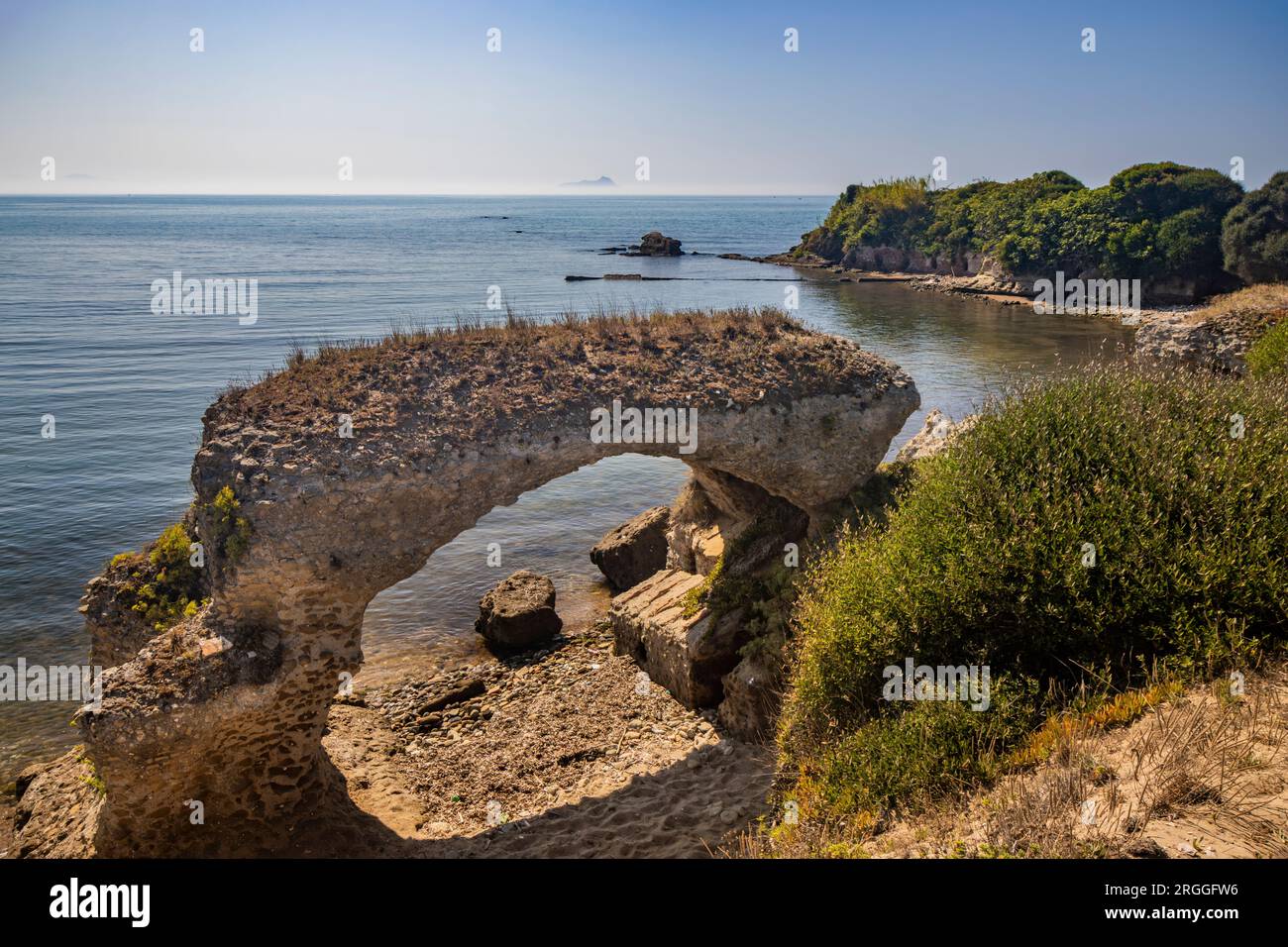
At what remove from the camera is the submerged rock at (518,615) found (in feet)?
72.2

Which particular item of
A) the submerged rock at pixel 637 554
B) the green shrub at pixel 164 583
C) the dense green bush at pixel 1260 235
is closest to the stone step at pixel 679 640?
the submerged rock at pixel 637 554

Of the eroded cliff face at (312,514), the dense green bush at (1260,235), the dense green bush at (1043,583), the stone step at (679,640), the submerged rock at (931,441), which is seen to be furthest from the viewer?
the dense green bush at (1260,235)

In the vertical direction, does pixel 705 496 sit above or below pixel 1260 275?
below

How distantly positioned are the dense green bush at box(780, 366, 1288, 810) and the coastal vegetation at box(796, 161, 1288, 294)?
6375cm

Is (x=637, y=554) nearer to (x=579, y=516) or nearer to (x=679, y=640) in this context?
(x=579, y=516)

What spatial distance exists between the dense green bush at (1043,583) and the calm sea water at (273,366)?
12224 mm

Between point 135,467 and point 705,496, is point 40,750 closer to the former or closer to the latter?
point 705,496

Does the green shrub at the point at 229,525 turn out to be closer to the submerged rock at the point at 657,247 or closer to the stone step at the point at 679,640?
the stone step at the point at 679,640

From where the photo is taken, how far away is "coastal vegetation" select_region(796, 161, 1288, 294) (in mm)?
66062

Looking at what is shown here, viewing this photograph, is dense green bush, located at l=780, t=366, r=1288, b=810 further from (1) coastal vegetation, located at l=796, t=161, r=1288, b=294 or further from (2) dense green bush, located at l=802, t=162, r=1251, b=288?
(2) dense green bush, located at l=802, t=162, r=1251, b=288

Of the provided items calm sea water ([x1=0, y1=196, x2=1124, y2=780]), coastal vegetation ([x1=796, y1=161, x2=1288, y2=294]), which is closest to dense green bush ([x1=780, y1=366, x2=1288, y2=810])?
calm sea water ([x1=0, y1=196, x2=1124, y2=780])

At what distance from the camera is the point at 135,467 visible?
118ft
